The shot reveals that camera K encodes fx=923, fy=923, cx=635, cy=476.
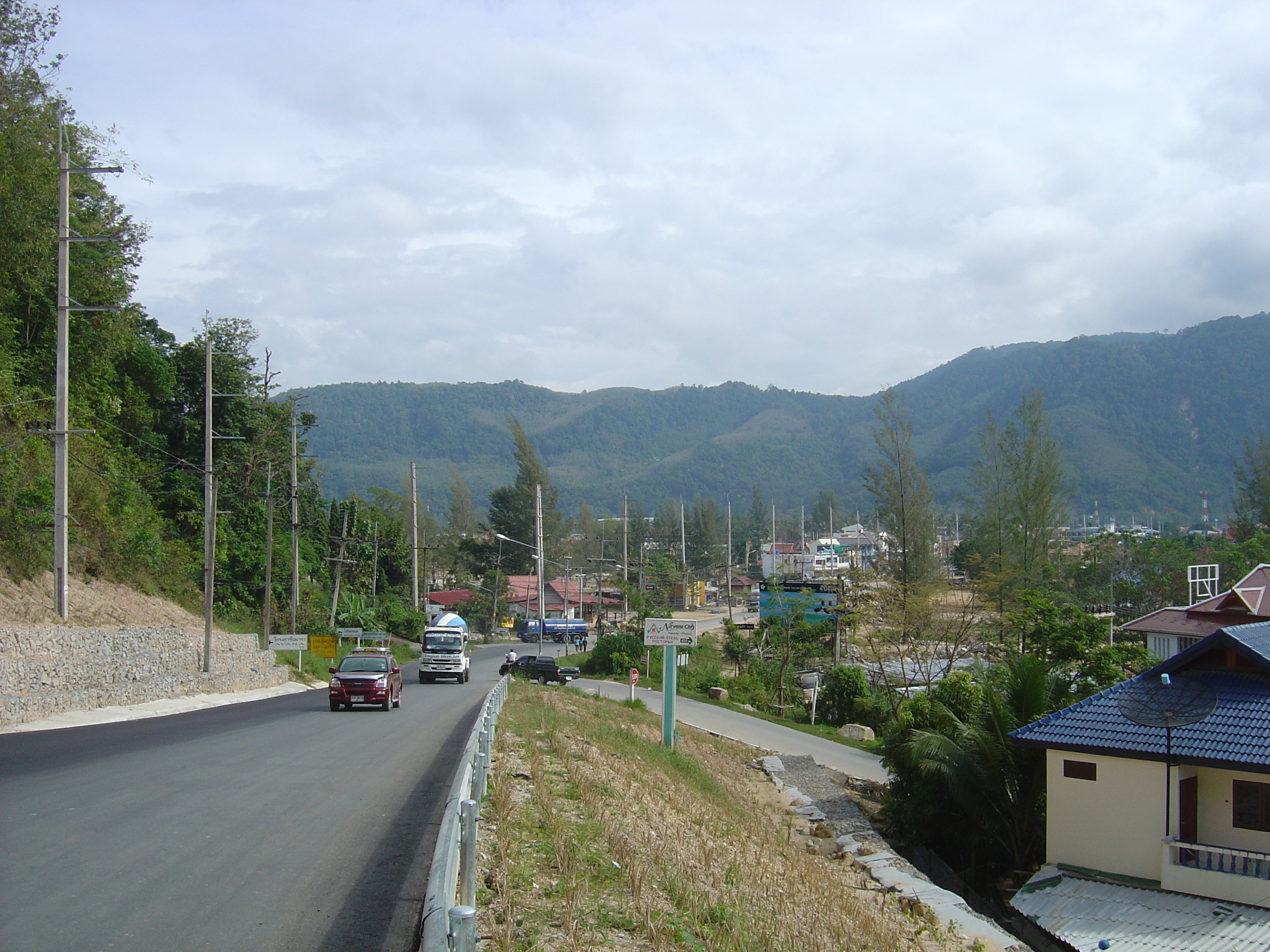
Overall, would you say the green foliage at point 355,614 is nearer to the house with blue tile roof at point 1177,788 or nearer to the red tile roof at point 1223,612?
the red tile roof at point 1223,612

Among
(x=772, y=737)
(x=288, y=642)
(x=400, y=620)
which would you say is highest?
(x=288, y=642)

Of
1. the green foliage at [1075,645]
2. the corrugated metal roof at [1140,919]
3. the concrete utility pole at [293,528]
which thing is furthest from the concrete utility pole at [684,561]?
the corrugated metal roof at [1140,919]

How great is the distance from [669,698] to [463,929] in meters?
18.3

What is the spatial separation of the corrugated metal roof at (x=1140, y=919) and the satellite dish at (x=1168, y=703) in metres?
3.07

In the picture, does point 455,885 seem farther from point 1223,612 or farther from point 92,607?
point 1223,612

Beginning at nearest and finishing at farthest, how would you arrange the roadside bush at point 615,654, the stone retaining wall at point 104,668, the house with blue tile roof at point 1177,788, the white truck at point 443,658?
the house with blue tile roof at point 1177,788, the stone retaining wall at point 104,668, the white truck at point 443,658, the roadside bush at point 615,654

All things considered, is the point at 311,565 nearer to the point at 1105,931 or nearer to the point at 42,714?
the point at 42,714

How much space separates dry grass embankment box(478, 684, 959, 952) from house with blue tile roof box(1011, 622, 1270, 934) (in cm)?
520

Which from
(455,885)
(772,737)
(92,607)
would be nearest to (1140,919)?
(455,885)

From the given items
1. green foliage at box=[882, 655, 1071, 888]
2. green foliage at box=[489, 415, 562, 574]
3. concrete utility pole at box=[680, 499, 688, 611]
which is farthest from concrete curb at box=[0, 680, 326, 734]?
concrete utility pole at box=[680, 499, 688, 611]

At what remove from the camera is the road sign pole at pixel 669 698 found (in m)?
22.2

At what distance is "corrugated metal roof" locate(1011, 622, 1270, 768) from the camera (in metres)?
17.0

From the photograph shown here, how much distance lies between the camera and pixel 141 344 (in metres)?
46.0

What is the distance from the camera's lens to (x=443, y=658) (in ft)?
144
